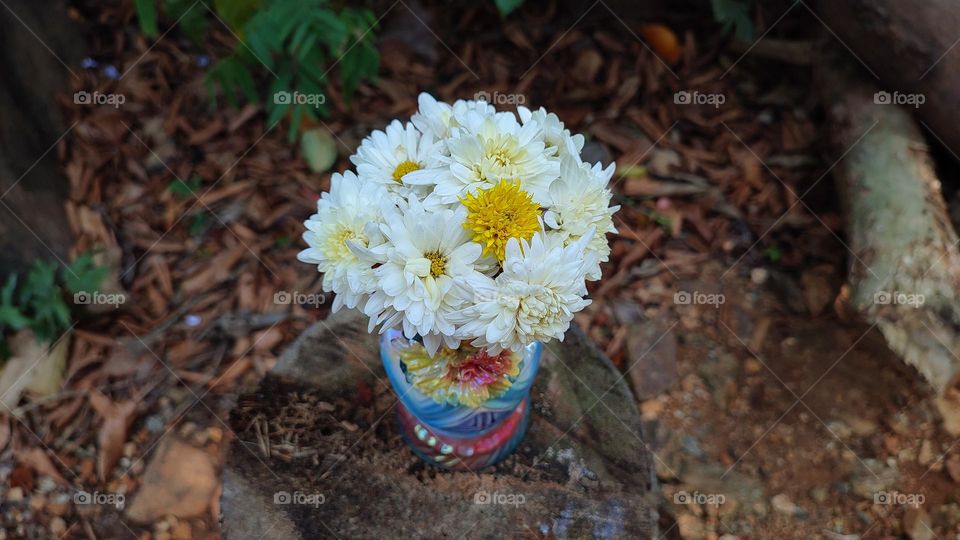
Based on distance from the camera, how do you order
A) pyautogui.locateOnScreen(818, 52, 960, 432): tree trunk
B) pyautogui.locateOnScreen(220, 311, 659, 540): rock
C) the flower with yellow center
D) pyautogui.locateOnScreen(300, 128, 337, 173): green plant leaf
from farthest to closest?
pyautogui.locateOnScreen(300, 128, 337, 173): green plant leaf, pyautogui.locateOnScreen(818, 52, 960, 432): tree trunk, pyautogui.locateOnScreen(220, 311, 659, 540): rock, the flower with yellow center

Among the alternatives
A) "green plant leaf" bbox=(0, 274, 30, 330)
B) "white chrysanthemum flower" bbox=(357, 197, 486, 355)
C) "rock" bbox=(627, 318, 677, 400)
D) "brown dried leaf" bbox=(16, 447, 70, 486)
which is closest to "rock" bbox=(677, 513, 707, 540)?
"rock" bbox=(627, 318, 677, 400)

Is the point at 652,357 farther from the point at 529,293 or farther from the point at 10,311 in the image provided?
the point at 10,311

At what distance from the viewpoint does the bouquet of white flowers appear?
48.7 inches

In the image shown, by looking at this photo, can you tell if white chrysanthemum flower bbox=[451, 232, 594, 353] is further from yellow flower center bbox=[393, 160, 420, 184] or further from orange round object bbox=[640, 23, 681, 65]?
orange round object bbox=[640, 23, 681, 65]

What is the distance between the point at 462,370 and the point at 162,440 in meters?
1.28

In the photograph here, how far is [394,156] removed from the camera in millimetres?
1426

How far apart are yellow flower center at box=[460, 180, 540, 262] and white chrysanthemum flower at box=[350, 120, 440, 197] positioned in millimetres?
174

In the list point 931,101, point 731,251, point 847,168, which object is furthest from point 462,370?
point 931,101

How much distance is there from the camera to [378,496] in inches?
74.3

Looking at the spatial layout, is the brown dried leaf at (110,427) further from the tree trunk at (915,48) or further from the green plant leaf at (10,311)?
the tree trunk at (915,48)

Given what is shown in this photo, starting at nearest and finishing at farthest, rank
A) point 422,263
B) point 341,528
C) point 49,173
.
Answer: point 422,263 < point 341,528 < point 49,173

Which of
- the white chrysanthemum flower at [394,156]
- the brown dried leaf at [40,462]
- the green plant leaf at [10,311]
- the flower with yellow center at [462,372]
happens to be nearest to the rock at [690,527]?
the flower with yellow center at [462,372]

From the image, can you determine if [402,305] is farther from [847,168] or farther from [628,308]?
[847,168]

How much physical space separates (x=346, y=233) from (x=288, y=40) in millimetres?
1450
